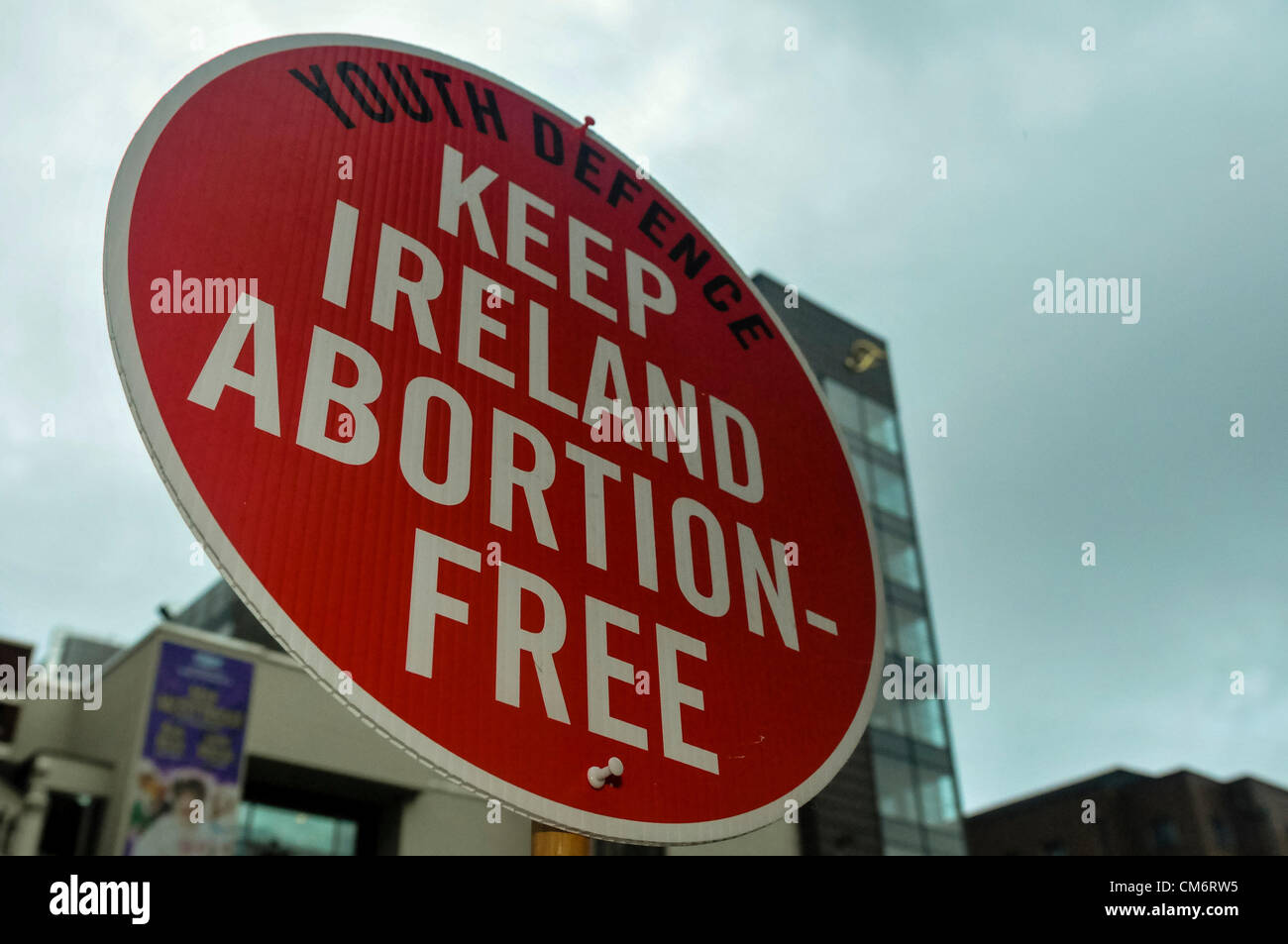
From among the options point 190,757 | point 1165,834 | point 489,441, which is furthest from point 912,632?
point 489,441

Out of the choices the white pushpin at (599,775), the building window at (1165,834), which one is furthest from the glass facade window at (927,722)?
the white pushpin at (599,775)

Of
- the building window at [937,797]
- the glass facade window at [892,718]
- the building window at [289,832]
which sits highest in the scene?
the glass facade window at [892,718]

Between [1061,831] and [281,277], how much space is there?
172ft

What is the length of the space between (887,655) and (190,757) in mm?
16409

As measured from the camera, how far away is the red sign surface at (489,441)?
1.99 meters

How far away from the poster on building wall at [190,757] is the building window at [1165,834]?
1480 inches

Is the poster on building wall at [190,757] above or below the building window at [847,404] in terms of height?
below

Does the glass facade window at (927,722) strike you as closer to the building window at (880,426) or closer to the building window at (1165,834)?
the building window at (880,426)

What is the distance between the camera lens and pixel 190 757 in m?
20.4

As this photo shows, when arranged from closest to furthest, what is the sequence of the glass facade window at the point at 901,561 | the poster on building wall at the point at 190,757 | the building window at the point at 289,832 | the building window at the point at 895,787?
the poster on building wall at the point at 190,757, the building window at the point at 289,832, the building window at the point at 895,787, the glass facade window at the point at 901,561

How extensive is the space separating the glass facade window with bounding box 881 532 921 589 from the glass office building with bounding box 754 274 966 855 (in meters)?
0.03

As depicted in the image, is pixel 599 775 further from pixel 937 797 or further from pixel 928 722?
pixel 928 722
